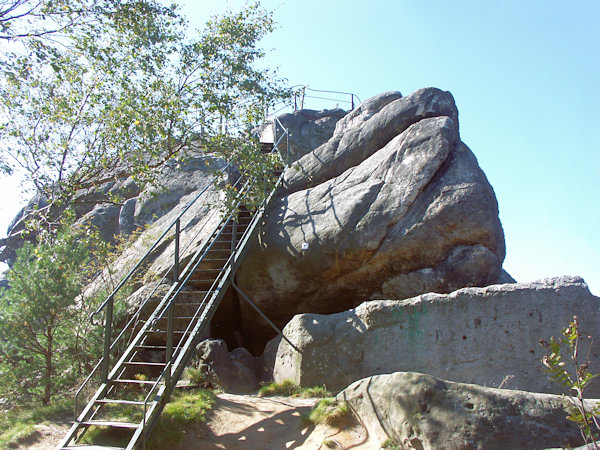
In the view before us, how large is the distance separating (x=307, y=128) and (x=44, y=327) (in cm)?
1130

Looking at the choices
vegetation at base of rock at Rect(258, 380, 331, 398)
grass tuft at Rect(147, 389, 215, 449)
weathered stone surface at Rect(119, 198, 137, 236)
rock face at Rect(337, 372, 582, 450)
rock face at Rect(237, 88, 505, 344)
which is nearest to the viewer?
rock face at Rect(337, 372, 582, 450)

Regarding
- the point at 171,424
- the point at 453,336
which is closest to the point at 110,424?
the point at 171,424

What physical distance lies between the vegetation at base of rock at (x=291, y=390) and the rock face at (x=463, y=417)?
6.75 ft

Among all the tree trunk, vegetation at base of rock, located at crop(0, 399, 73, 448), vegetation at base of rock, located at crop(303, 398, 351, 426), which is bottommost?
vegetation at base of rock, located at crop(0, 399, 73, 448)

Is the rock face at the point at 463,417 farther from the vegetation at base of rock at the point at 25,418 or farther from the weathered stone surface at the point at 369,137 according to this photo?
the weathered stone surface at the point at 369,137

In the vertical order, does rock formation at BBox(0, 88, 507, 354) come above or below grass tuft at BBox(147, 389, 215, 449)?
above

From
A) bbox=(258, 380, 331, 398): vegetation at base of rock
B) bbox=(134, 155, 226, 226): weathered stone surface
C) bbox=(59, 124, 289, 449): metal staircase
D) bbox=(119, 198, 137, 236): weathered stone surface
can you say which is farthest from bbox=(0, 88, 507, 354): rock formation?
bbox=(119, 198, 137, 236): weathered stone surface

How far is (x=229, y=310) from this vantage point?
42.3 ft

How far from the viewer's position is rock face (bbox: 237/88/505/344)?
9719 mm

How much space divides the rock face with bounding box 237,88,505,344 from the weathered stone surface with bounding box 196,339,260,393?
6.87ft

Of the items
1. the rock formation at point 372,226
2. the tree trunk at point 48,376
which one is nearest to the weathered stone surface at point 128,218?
the rock formation at point 372,226

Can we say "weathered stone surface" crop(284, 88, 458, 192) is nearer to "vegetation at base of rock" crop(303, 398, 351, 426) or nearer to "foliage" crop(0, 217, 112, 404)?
"foliage" crop(0, 217, 112, 404)

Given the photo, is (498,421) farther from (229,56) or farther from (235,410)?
(229,56)

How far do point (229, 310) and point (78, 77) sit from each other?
620 cm
